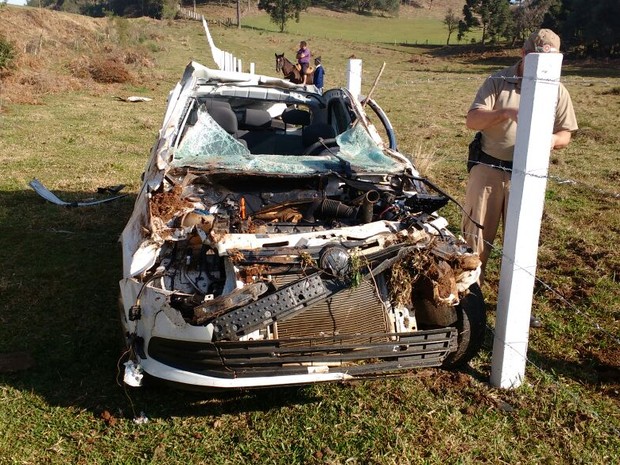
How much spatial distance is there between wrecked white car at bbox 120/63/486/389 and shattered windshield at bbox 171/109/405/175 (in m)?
0.03

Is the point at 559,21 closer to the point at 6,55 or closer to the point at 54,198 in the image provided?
the point at 6,55

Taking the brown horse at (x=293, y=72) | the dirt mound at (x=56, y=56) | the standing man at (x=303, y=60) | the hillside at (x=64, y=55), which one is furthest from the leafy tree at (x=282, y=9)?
the standing man at (x=303, y=60)

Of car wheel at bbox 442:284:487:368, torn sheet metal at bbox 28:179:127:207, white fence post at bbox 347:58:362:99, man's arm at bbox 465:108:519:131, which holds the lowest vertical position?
torn sheet metal at bbox 28:179:127:207

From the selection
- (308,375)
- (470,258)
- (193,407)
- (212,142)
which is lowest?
(193,407)

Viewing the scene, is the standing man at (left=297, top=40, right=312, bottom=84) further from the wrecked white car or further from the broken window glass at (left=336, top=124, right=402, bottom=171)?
the wrecked white car

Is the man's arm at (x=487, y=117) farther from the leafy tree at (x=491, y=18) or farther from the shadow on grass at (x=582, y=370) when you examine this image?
the leafy tree at (x=491, y=18)

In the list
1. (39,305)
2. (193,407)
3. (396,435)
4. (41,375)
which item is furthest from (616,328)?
(39,305)

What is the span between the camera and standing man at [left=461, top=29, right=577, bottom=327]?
343 cm

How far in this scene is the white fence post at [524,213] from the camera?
276 centimetres

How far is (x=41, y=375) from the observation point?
3.22 meters

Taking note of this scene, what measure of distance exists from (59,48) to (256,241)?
62.2ft

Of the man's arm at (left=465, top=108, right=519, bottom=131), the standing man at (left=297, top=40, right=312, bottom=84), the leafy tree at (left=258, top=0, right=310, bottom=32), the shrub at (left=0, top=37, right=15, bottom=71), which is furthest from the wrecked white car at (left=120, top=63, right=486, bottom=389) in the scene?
the leafy tree at (left=258, top=0, right=310, bottom=32)

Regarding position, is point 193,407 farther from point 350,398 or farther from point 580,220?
point 580,220

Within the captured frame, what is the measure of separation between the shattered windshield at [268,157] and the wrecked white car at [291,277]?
26 millimetres
